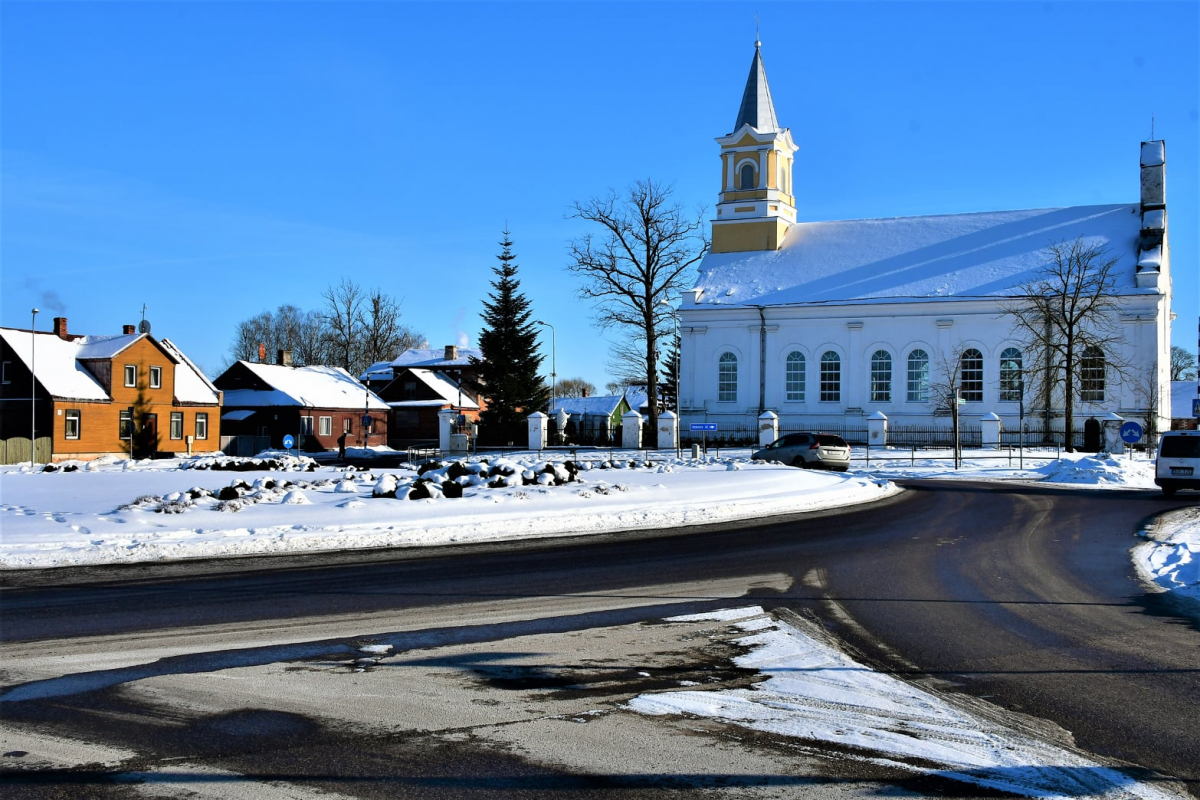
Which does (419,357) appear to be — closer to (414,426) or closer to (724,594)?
(414,426)

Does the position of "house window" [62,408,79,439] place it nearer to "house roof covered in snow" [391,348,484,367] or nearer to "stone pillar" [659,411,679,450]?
"stone pillar" [659,411,679,450]

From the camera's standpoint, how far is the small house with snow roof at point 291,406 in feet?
217

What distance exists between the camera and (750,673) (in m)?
7.43

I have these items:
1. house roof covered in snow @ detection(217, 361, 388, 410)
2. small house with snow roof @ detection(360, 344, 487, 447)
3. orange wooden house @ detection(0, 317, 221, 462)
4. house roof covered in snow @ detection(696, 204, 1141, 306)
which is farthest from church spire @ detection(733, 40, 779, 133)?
orange wooden house @ detection(0, 317, 221, 462)

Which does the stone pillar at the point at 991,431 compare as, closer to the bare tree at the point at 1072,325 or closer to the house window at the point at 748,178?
the bare tree at the point at 1072,325

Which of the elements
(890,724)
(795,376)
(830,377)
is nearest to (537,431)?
(795,376)

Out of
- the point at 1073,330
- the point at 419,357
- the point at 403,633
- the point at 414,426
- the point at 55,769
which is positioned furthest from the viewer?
the point at 419,357

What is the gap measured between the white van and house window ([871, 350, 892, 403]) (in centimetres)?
2869

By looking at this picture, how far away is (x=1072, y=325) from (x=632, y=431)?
21.5m

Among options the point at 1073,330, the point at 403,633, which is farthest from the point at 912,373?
the point at 403,633

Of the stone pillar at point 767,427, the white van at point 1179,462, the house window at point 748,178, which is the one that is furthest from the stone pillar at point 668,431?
the white van at point 1179,462

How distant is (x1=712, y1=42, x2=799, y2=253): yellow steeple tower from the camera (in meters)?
59.3

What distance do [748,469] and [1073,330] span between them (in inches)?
1173

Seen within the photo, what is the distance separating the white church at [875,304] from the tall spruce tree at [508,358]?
10.9 meters
